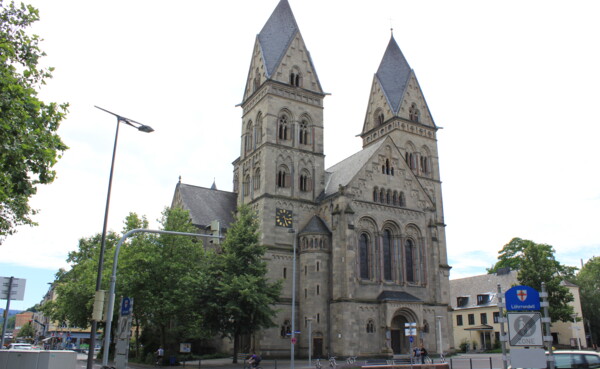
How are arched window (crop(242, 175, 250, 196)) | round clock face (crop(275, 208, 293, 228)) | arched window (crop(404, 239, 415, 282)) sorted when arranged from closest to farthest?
round clock face (crop(275, 208, 293, 228)) → arched window (crop(404, 239, 415, 282)) → arched window (crop(242, 175, 250, 196))

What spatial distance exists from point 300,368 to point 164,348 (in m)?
10.3

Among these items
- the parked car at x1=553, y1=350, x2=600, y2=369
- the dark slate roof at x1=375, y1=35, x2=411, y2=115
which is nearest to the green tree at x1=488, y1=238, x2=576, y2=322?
the dark slate roof at x1=375, y1=35, x2=411, y2=115

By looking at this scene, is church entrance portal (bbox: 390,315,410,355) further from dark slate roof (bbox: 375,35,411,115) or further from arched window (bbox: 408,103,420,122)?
arched window (bbox: 408,103,420,122)

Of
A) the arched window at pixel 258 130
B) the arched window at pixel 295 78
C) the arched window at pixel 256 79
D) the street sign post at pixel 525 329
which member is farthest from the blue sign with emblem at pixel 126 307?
the arched window at pixel 256 79

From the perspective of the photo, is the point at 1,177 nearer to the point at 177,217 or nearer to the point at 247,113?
the point at 177,217

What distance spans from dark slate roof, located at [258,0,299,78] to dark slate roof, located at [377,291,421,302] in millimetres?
23874

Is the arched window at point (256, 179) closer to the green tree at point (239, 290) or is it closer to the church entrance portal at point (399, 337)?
the green tree at point (239, 290)

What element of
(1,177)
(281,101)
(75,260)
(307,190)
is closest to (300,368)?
(307,190)

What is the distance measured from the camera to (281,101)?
51688 millimetres

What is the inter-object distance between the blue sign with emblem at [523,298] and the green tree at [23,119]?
12.6 meters

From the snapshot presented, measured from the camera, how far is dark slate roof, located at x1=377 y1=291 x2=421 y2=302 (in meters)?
A: 44.0

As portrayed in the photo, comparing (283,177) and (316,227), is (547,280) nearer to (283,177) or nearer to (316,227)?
(316,227)

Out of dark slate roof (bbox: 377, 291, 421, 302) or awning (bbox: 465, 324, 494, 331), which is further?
awning (bbox: 465, 324, 494, 331)

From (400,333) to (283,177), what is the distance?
58.5ft
